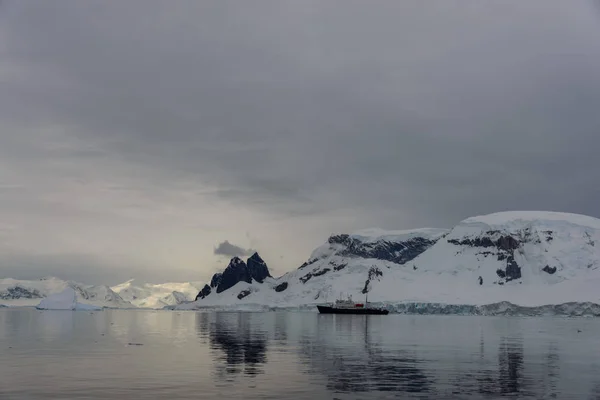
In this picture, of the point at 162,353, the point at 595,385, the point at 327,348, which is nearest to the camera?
the point at 595,385

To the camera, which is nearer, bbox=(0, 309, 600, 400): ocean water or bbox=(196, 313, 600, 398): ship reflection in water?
bbox=(0, 309, 600, 400): ocean water

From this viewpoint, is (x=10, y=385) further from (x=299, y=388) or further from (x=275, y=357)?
(x=275, y=357)

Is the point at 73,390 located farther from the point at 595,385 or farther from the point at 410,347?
the point at 410,347

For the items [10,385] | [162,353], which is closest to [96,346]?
[162,353]

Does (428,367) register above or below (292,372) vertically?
below

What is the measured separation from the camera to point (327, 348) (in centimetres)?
8994

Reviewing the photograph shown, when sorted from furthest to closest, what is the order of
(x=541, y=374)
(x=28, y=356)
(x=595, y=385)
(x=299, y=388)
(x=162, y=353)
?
(x=162, y=353) → (x=28, y=356) → (x=541, y=374) → (x=595, y=385) → (x=299, y=388)

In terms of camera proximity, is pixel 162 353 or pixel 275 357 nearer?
pixel 275 357

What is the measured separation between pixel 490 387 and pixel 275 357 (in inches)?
1144

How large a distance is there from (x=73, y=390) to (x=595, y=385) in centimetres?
4048

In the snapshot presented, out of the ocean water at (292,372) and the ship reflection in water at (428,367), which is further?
the ship reflection in water at (428,367)

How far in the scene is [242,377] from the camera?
55.3 m

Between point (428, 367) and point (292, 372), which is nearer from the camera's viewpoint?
point (292, 372)

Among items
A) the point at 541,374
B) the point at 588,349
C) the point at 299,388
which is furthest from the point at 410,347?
the point at 299,388
